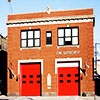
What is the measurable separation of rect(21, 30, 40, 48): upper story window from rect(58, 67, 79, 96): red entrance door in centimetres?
431

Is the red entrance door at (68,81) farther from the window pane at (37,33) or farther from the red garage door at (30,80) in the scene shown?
the window pane at (37,33)

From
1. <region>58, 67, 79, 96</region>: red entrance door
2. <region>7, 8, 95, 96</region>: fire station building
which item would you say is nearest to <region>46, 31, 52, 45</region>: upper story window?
<region>7, 8, 95, 96</region>: fire station building

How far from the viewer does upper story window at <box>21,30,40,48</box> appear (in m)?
29.2

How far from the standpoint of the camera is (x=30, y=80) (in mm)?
29156

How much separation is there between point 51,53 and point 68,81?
3.83m

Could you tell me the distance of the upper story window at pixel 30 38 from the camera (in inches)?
1148

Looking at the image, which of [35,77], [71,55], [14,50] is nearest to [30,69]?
[35,77]

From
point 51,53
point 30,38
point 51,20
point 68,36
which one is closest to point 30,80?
point 51,53

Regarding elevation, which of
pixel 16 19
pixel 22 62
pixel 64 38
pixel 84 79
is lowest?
pixel 84 79

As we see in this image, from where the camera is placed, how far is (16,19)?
29766 millimetres

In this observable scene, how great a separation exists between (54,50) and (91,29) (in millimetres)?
4925

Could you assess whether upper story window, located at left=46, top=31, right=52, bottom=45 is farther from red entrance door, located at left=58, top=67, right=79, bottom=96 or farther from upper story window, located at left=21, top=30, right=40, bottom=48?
red entrance door, located at left=58, top=67, right=79, bottom=96

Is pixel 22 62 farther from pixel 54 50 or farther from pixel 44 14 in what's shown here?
pixel 44 14

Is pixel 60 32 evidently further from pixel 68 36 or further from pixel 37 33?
pixel 37 33
